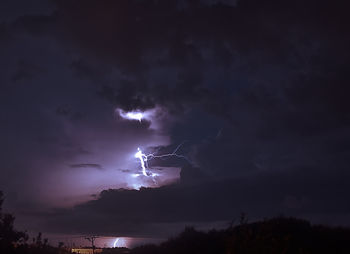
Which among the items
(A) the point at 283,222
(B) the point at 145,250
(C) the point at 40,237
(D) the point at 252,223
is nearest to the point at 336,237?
(A) the point at 283,222

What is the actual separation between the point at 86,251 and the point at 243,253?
71676 millimetres

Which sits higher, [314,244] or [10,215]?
[10,215]

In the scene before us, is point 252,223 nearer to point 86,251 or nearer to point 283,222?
point 283,222

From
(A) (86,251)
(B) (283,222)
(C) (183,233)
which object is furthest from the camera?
(A) (86,251)

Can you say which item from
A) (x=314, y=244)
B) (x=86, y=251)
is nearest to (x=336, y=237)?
(x=314, y=244)

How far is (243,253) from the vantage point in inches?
513

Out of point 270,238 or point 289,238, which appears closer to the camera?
point 270,238

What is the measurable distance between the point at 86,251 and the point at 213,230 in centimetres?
4960

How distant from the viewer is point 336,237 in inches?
1203

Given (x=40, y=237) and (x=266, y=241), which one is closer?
(x=266, y=241)

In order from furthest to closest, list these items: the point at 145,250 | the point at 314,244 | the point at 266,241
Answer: the point at 145,250 → the point at 314,244 → the point at 266,241

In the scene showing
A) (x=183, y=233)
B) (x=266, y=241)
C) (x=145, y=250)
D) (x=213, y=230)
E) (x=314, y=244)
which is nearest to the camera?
(x=266, y=241)

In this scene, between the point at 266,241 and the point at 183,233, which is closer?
the point at 266,241

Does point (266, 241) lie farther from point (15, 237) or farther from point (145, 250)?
point (15, 237)
